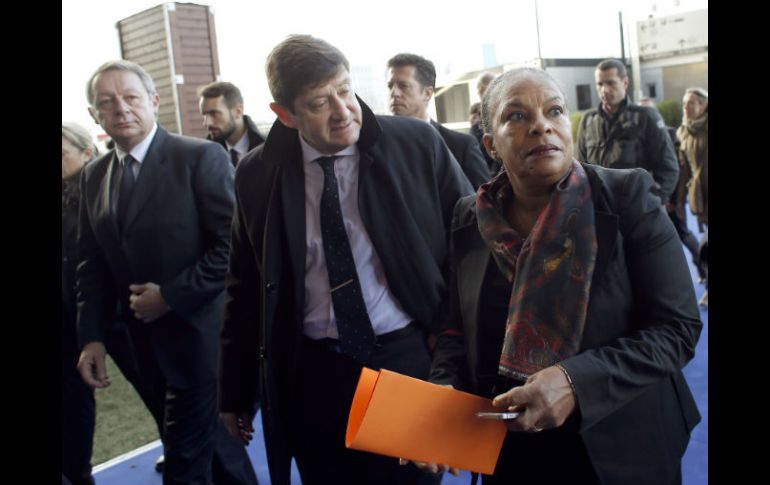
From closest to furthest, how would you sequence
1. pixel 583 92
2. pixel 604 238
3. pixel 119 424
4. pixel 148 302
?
pixel 604 238 → pixel 148 302 → pixel 119 424 → pixel 583 92

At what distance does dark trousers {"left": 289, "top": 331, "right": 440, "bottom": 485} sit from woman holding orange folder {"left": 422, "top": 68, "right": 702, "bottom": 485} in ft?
1.66

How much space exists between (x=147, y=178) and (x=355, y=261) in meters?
1.00

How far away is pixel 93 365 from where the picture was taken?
8.01 feet

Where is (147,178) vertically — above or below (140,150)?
below

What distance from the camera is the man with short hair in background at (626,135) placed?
12.3 ft

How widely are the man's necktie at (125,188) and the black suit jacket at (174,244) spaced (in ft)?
0.09

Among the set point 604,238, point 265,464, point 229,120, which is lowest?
point 265,464

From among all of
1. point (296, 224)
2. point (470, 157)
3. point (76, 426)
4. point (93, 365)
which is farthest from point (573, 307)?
point (76, 426)

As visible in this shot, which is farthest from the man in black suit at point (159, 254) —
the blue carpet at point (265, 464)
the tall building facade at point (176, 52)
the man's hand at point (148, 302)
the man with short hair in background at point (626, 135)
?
the tall building facade at point (176, 52)

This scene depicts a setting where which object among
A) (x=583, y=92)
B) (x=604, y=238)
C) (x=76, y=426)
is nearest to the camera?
(x=604, y=238)

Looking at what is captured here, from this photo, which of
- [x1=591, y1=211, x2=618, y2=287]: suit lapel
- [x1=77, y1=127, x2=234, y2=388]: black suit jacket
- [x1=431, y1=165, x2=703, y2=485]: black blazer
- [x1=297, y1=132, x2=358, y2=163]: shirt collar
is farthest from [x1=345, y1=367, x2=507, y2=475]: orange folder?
[x1=77, y1=127, x2=234, y2=388]: black suit jacket

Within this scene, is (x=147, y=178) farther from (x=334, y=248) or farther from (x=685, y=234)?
(x=685, y=234)

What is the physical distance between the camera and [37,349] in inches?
34.0
